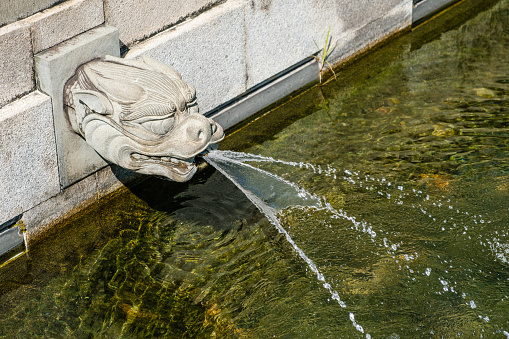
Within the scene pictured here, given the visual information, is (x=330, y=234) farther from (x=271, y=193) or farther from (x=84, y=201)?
(x=84, y=201)

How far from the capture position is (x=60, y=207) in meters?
4.36

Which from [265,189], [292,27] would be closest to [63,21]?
[265,189]

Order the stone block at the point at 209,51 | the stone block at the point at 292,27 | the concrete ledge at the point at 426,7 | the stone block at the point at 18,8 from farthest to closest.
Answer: the concrete ledge at the point at 426,7 → the stone block at the point at 292,27 → the stone block at the point at 209,51 → the stone block at the point at 18,8

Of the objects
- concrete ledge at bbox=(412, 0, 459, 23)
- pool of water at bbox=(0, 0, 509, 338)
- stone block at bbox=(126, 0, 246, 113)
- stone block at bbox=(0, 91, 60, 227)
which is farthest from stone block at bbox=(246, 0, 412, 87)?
stone block at bbox=(0, 91, 60, 227)

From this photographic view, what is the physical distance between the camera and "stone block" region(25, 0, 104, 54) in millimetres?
3738

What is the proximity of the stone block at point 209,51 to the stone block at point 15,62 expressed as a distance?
0.76 meters

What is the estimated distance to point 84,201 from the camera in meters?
4.52

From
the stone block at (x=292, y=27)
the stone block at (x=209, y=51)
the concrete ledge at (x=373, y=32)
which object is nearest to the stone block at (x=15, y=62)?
the stone block at (x=209, y=51)

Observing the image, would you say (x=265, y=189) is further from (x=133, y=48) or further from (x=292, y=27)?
(x=292, y=27)

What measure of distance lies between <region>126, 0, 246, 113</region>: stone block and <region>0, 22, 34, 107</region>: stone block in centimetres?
76

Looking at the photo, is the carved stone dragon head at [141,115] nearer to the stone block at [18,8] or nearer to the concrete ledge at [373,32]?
the stone block at [18,8]

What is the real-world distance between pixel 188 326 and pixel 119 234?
1014mm

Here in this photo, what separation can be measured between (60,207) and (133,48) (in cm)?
126

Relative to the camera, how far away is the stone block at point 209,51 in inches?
180
